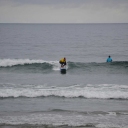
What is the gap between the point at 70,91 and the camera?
17.9 meters

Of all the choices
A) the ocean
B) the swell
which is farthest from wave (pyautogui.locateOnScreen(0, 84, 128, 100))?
the swell

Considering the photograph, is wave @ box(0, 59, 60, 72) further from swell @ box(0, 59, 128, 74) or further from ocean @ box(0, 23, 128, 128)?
ocean @ box(0, 23, 128, 128)

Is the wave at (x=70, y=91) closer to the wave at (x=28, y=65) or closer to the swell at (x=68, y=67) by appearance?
the swell at (x=68, y=67)

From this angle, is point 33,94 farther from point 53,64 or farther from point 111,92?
point 53,64

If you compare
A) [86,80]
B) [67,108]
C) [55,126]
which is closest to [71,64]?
[86,80]

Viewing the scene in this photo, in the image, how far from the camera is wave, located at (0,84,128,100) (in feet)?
56.5

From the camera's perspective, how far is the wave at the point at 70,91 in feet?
56.5

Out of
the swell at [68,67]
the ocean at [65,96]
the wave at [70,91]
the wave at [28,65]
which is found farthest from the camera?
the wave at [28,65]

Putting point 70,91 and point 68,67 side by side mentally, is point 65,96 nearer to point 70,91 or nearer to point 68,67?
point 70,91

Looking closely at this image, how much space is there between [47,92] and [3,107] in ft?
11.6

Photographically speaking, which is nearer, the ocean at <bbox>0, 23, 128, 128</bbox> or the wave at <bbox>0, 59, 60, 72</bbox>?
the ocean at <bbox>0, 23, 128, 128</bbox>

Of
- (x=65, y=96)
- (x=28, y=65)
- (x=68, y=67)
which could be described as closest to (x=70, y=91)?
(x=65, y=96)

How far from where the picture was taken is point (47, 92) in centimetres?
1783

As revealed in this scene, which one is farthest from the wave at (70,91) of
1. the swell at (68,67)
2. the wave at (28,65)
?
the wave at (28,65)
